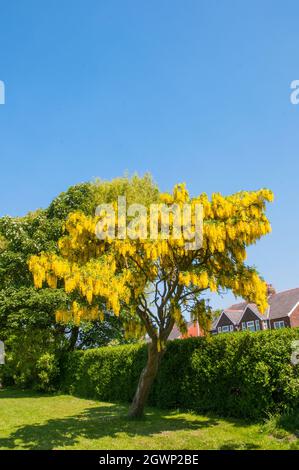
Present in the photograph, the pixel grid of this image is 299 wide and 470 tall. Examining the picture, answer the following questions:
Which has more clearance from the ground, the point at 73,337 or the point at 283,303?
the point at 283,303

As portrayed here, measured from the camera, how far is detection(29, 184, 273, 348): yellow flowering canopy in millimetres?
12125

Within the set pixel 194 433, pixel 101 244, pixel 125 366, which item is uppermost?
pixel 101 244

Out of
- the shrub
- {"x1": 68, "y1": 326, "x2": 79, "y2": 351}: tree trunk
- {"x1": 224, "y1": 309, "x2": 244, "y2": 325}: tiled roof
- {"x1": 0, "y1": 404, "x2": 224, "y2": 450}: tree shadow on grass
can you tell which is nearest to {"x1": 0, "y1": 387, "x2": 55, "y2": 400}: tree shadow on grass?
the shrub

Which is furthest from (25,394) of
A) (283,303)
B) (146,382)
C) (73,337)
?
(283,303)

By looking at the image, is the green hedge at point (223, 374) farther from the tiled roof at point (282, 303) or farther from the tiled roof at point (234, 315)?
the tiled roof at point (234, 315)

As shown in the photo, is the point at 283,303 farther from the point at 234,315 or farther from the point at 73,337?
the point at 73,337

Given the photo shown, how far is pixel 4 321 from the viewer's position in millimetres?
25438

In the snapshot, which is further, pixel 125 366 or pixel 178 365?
pixel 125 366

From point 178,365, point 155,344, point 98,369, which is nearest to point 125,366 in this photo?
point 98,369

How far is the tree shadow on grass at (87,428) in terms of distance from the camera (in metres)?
10.3

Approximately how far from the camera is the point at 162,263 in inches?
529

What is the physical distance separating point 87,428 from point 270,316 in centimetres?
3687

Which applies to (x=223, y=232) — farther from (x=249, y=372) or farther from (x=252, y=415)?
(x=252, y=415)
